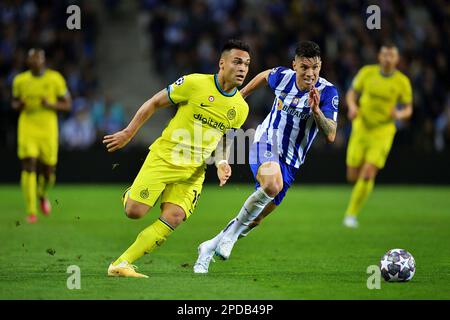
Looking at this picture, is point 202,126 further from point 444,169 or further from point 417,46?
point 417,46

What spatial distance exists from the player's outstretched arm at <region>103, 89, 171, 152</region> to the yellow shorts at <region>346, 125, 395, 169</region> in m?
6.34

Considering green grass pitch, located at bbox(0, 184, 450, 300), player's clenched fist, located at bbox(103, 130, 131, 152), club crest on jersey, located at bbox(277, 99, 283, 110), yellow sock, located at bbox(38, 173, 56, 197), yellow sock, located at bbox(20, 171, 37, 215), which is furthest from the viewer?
yellow sock, located at bbox(38, 173, 56, 197)

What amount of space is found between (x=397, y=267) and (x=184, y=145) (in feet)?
7.35

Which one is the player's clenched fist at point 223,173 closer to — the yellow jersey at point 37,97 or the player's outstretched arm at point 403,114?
the player's outstretched arm at point 403,114

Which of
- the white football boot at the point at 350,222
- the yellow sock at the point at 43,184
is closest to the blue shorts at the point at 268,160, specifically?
the white football boot at the point at 350,222

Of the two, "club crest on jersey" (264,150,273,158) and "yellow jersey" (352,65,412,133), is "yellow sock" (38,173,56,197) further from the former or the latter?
"club crest on jersey" (264,150,273,158)

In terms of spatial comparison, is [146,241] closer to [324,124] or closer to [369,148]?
[324,124]

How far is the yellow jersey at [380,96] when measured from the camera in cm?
1430

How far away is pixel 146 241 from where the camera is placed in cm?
826

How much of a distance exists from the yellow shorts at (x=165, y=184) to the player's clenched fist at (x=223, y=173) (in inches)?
12.5

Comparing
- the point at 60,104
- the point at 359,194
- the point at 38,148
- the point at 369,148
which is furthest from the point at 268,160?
the point at 38,148

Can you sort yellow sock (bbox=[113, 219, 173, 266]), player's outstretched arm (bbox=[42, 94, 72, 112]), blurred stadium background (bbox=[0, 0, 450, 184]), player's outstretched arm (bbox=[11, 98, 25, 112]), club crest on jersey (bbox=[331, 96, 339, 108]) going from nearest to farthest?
yellow sock (bbox=[113, 219, 173, 266]), club crest on jersey (bbox=[331, 96, 339, 108]), player's outstretched arm (bbox=[11, 98, 25, 112]), player's outstretched arm (bbox=[42, 94, 72, 112]), blurred stadium background (bbox=[0, 0, 450, 184])

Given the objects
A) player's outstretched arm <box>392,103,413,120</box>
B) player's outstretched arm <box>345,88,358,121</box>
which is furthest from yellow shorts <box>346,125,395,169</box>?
player's outstretched arm <box>345,88,358,121</box>

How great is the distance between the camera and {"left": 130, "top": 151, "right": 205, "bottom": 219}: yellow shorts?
834cm
